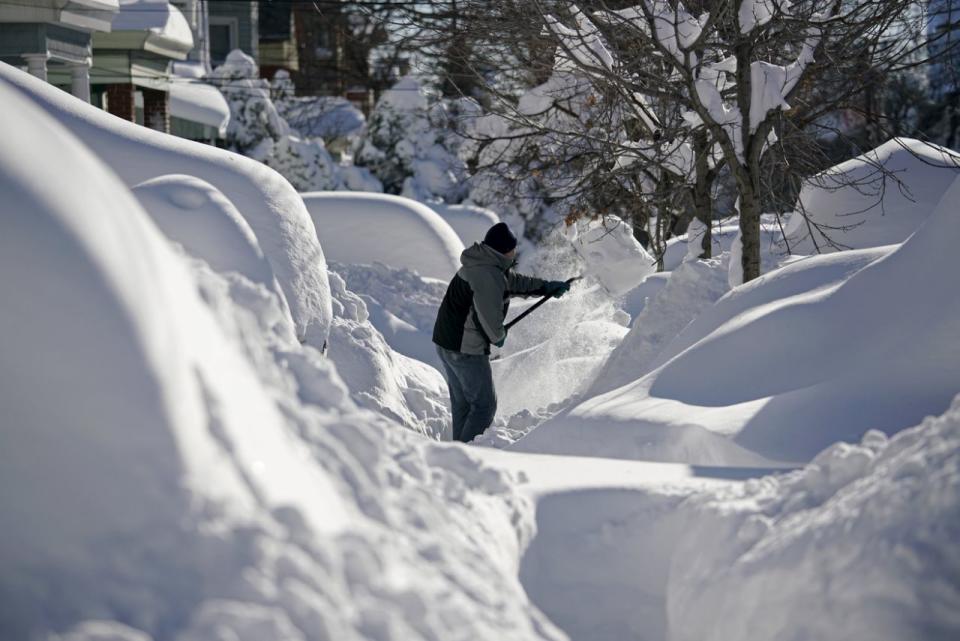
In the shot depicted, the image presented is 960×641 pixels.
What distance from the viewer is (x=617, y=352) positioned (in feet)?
23.9

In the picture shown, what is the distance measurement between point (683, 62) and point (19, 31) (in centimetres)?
730

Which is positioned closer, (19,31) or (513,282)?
(513,282)

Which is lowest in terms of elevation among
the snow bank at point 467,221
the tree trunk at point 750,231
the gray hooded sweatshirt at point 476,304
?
the snow bank at point 467,221

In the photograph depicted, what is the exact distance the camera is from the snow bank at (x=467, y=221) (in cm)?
1719

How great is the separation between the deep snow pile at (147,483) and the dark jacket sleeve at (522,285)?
13.9ft

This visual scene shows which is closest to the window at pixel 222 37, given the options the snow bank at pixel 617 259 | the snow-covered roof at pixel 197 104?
the snow-covered roof at pixel 197 104

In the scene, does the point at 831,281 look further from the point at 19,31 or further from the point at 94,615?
the point at 19,31

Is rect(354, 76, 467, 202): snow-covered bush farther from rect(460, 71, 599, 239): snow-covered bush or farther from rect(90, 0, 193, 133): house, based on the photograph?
rect(460, 71, 599, 239): snow-covered bush

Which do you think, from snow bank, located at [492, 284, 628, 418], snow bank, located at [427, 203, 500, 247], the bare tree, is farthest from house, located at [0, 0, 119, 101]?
snow bank, located at [427, 203, 500, 247]

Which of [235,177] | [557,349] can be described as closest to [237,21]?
[557,349]

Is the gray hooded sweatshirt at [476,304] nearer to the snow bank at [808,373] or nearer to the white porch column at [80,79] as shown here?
the snow bank at [808,373]

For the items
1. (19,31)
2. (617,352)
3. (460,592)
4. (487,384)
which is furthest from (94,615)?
(19,31)

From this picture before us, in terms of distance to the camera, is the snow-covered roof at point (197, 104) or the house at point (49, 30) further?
the snow-covered roof at point (197, 104)

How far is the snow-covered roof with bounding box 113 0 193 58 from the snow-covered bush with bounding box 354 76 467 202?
29.3ft
